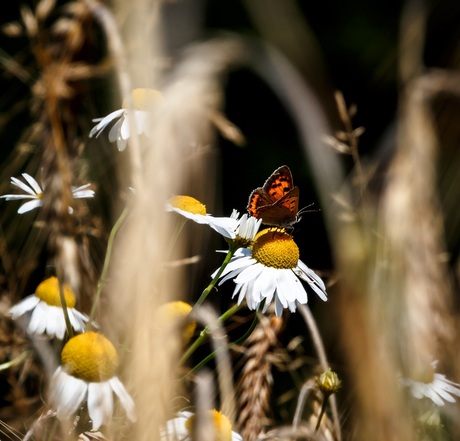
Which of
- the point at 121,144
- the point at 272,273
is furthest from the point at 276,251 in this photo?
the point at 121,144

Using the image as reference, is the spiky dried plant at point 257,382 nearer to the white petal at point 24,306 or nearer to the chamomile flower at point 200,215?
the chamomile flower at point 200,215

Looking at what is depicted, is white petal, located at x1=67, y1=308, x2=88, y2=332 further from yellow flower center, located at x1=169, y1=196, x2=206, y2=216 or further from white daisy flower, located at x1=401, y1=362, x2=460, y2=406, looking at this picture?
white daisy flower, located at x1=401, y1=362, x2=460, y2=406

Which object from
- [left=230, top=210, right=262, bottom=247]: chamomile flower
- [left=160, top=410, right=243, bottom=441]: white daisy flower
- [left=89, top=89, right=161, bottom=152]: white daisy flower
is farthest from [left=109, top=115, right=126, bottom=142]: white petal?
[left=160, top=410, right=243, bottom=441]: white daisy flower

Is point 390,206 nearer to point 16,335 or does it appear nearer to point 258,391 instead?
point 258,391

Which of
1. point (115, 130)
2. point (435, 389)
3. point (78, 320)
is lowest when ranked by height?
point (435, 389)

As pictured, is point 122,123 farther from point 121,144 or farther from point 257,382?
point 257,382

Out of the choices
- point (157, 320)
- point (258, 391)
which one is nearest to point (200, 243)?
point (258, 391)
